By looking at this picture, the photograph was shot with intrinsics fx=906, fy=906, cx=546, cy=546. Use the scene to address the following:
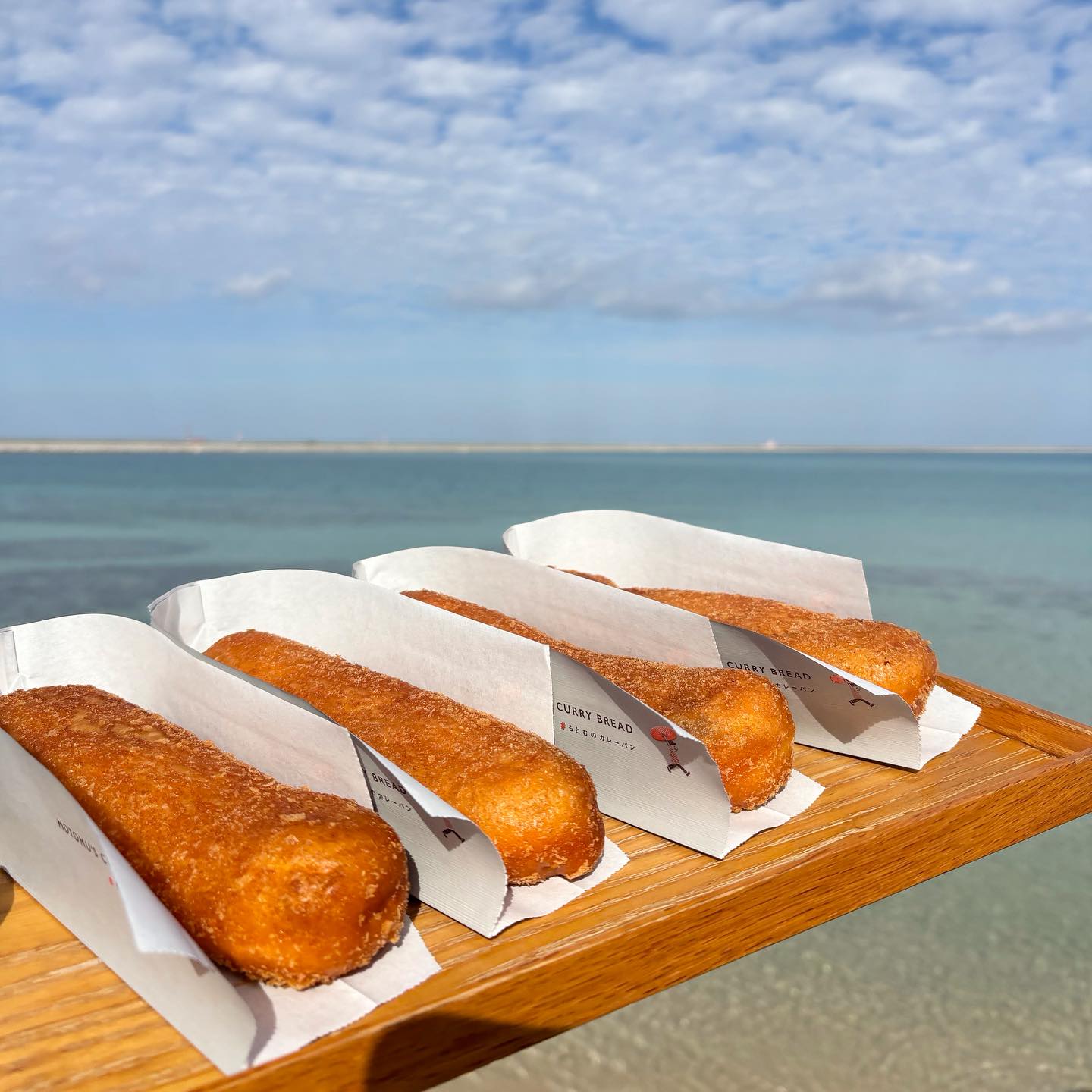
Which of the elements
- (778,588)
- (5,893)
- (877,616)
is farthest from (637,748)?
(877,616)

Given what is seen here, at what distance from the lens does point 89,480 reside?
1335 inches

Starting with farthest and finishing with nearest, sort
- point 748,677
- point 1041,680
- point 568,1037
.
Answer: point 1041,680 < point 568,1037 < point 748,677

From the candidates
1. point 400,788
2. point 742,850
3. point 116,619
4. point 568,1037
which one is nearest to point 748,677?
point 742,850

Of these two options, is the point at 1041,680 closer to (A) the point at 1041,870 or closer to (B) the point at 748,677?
(A) the point at 1041,870

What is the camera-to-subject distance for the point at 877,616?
11.4 metres

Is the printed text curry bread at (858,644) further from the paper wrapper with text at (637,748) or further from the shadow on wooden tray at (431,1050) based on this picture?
the shadow on wooden tray at (431,1050)

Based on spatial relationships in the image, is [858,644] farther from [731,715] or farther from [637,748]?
[637,748]

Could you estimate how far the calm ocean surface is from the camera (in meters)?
3.38

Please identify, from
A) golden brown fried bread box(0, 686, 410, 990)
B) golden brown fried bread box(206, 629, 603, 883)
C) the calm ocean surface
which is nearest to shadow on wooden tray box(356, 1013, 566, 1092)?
golden brown fried bread box(0, 686, 410, 990)

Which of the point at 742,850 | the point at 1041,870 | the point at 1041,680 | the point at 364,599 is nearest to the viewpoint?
the point at 742,850

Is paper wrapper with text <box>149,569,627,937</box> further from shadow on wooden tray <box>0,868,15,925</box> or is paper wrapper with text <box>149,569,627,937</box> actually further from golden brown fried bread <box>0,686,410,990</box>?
shadow on wooden tray <box>0,868,15,925</box>

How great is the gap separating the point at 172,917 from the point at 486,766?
0.58 m

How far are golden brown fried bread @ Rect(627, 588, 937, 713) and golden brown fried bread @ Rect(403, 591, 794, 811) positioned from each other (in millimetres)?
269

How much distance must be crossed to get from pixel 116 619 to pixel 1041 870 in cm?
511
